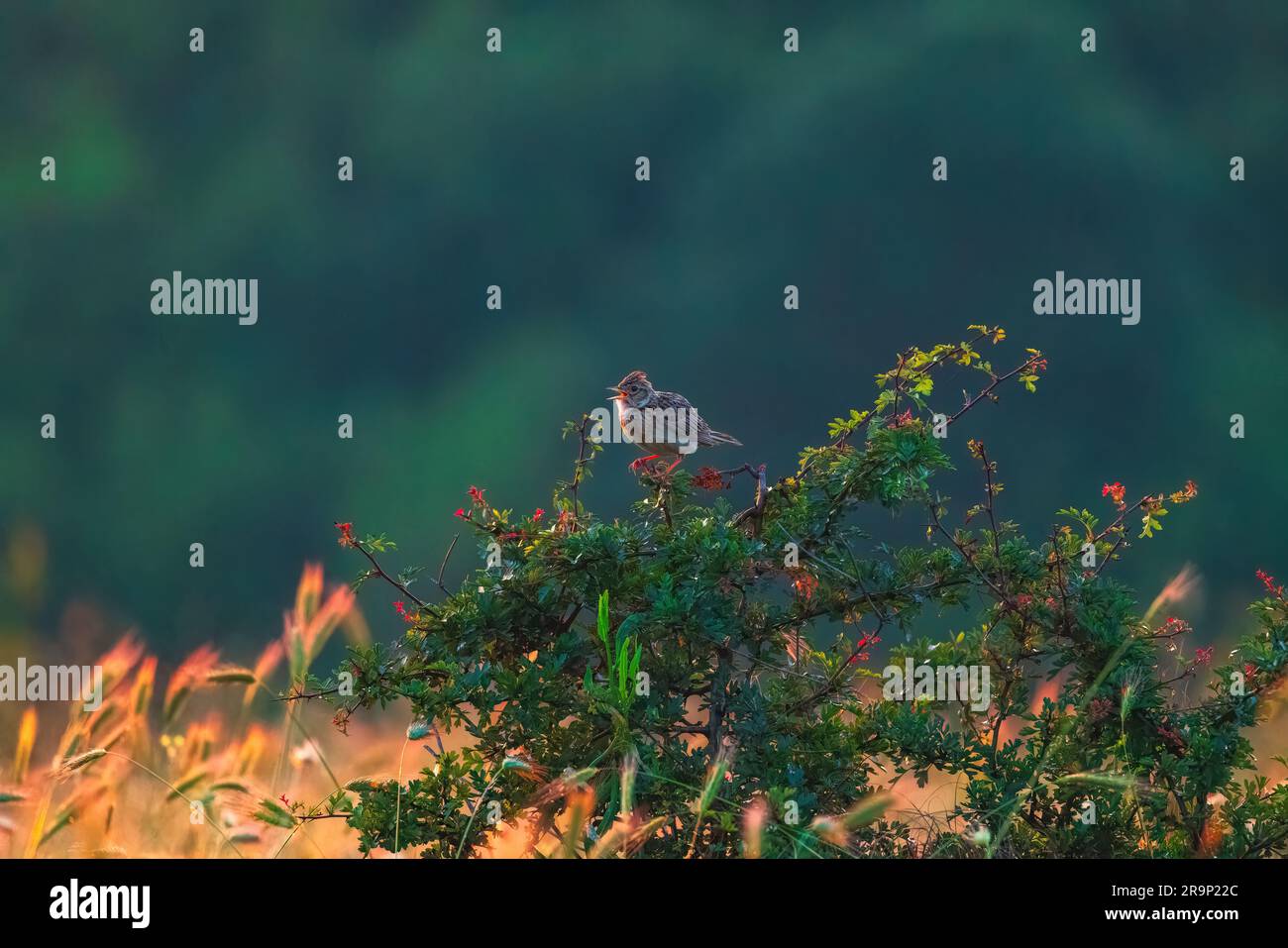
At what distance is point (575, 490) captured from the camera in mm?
4875

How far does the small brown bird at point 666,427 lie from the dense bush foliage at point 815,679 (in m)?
0.98

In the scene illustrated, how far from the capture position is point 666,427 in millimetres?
5840

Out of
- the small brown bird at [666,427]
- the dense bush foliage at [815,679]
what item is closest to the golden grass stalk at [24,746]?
the dense bush foliage at [815,679]

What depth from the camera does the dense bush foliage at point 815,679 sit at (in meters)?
4.41

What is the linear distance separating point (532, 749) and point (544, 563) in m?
0.53

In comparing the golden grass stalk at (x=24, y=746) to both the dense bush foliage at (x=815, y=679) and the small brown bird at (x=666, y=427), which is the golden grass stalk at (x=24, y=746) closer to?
the dense bush foliage at (x=815, y=679)

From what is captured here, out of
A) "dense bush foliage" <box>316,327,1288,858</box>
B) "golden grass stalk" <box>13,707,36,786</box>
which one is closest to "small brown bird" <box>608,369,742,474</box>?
"dense bush foliage" <box>316,327,1288,858</box>

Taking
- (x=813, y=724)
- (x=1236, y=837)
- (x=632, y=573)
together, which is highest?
(x=632, y=573)

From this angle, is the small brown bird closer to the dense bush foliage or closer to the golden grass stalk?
the dense bush foliage

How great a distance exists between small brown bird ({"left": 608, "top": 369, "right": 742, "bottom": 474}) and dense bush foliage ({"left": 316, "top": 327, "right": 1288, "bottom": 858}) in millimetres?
977

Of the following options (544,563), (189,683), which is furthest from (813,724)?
(189,683)

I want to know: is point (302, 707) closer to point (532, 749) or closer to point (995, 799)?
Result: point (532, 749)
